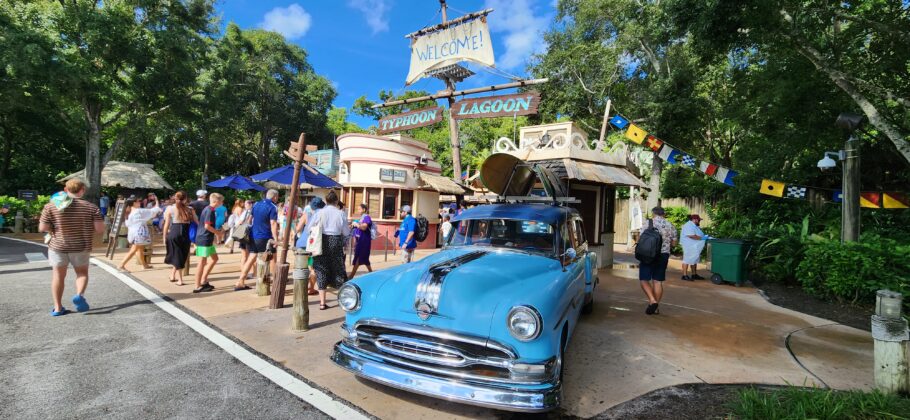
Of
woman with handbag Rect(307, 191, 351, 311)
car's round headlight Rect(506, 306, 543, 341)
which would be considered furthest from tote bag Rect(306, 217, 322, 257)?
car's round headlight Rect(506, 306, 543, 341)

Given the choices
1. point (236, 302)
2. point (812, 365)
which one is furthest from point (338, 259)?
point (812, 365)

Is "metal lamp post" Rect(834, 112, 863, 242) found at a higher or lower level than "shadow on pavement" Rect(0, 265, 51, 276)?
higher

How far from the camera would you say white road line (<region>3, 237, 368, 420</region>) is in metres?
3.12

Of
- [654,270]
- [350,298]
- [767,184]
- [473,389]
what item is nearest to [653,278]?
[654,270]

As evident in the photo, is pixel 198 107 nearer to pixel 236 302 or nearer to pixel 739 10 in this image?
pixel 236 302

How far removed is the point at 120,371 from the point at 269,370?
4.31 ft

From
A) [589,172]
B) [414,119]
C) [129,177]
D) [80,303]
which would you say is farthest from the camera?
[129,177]

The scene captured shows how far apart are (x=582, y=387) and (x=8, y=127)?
32820mm

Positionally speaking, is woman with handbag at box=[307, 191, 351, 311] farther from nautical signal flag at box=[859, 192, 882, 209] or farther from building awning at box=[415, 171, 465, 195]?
nautical signal flag at box=[859, 192, 882, 209]

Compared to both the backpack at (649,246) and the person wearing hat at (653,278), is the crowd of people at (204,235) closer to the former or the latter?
the backpack at (649,246)

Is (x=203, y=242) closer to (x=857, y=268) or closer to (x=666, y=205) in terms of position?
(x=857, y=268)

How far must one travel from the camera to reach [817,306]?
7.23 m

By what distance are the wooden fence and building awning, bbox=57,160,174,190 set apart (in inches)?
994

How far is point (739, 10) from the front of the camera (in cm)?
728
